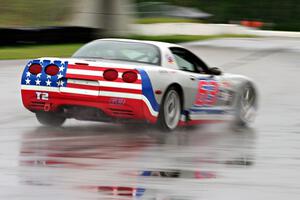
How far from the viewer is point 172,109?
12.1 meters

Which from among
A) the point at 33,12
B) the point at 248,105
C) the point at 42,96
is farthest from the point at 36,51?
the point at 42,96

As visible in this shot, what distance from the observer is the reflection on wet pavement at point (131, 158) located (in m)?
7.77

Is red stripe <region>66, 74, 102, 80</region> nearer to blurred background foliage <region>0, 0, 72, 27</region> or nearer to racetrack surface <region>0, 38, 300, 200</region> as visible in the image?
racetrack surface <region>0, 38, 300, 200</region>

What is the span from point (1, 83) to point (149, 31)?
2438 cm

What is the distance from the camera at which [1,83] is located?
1869 cm

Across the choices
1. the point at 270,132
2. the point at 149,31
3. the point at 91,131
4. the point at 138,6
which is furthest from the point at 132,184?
the point at 138,6

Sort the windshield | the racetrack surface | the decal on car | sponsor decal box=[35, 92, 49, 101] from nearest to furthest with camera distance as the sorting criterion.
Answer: the racetrack surface, sponsor decal box=[35, 92, 49, 101], the windshield, the decal on car

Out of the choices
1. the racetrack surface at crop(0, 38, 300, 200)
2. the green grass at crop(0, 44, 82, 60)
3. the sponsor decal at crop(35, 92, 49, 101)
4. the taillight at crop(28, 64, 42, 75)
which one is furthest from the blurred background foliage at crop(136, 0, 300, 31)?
the sponsor decal at crop(35, 92, 49, 101)

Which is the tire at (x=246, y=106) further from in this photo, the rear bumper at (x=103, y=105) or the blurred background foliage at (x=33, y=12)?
the blurred background foliage at (x=33, y=12)

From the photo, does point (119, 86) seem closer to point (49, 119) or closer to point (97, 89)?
point (97, 89)

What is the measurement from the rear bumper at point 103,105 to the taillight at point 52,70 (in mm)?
238

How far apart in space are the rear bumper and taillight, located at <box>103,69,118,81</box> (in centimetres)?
23

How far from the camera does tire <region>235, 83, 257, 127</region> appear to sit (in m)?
13.9

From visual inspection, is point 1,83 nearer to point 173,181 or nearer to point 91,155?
point 91,155
